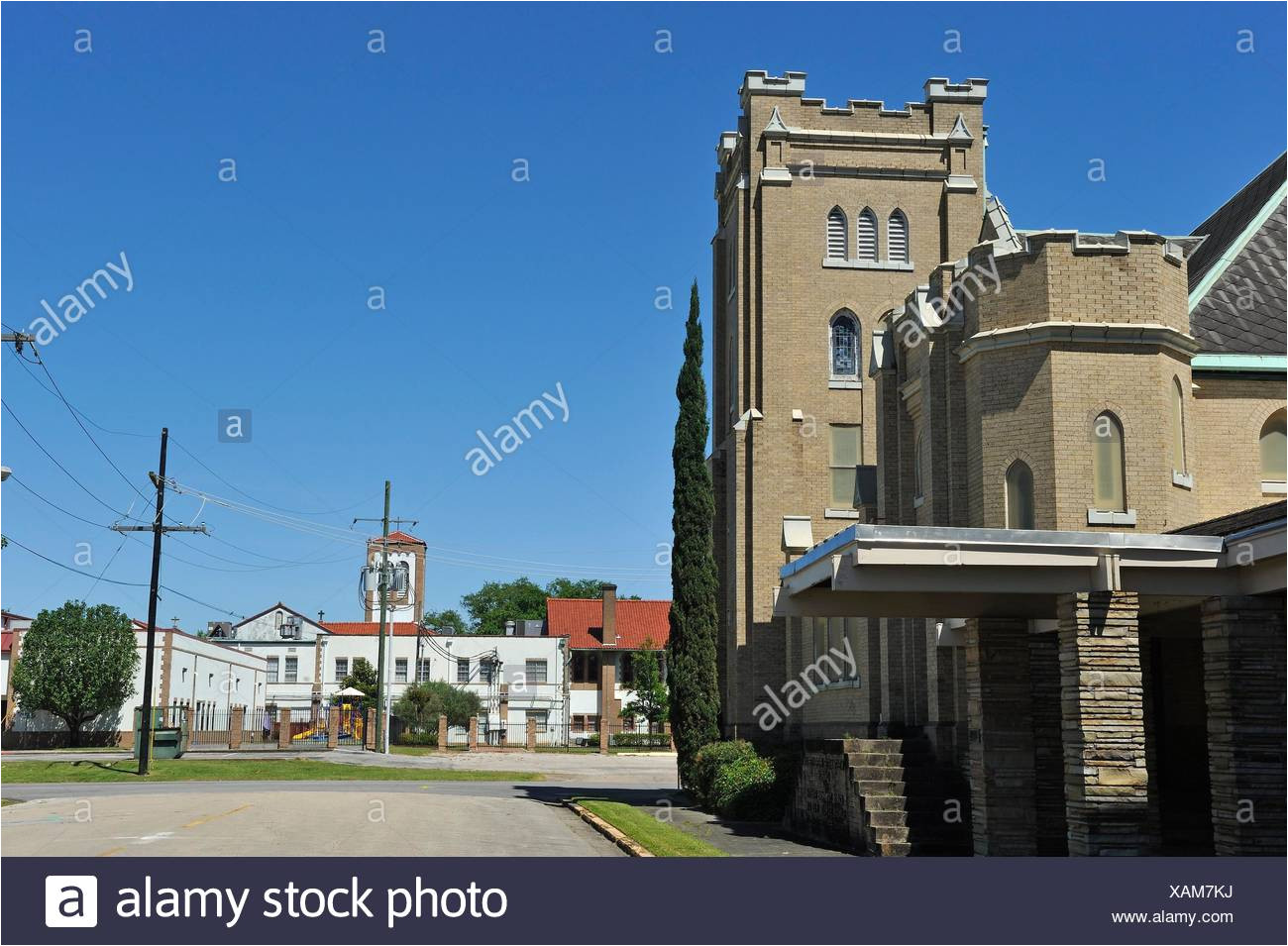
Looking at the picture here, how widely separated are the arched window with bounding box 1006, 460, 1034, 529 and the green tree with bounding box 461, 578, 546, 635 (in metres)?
108

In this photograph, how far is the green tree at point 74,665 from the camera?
6053cm

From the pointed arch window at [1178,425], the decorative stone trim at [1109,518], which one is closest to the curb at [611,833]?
the decorative stone trim at [1109,518]

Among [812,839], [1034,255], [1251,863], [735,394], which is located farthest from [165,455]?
[1251,863]

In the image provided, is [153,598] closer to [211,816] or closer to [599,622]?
[211,816]

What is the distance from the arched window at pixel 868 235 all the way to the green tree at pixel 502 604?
95.2 meters

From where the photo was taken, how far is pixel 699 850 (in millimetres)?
17156

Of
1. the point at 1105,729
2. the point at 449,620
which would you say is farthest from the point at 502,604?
the point at 1105,729

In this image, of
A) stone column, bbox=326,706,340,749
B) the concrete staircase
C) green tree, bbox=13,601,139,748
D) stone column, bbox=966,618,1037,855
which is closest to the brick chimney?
stone column, bbox=326,706,340,749

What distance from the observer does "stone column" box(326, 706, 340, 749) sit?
60.9 m

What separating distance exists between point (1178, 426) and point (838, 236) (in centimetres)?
1525

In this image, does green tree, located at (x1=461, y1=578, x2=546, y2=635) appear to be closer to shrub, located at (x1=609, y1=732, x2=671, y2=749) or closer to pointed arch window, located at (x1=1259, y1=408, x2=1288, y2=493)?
shrub, located at (x1=609, y1=732, x2=671, y2=749)

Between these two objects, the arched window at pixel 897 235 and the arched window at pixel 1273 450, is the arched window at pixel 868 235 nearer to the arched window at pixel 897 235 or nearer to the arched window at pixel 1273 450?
the arched window at pixel 897 235

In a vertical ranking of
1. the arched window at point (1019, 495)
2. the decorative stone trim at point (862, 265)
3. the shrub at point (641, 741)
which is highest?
the decorative stone trim at point (862, 265)

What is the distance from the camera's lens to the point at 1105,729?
1522 centimetres
